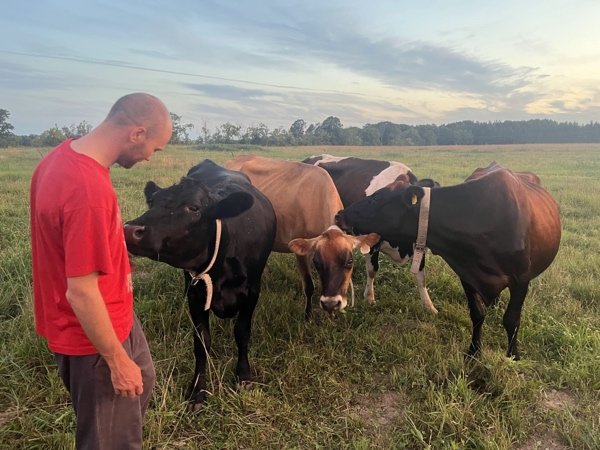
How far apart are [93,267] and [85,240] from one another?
0.35ft

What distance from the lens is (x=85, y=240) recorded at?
5.22 ft

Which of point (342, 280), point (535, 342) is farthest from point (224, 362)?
point (535, 342)

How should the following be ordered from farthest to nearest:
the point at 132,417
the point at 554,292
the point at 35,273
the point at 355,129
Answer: the point at 355,129, the point at 554,292, the point at 132,417, the point at 35,273

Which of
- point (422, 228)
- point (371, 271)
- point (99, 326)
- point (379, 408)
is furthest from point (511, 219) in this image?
point (99, 326)

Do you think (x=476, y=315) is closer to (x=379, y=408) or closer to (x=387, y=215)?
(x=387, y=215)

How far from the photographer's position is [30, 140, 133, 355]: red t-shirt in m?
1.59

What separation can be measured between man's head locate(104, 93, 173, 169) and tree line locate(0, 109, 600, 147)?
56.7 metres

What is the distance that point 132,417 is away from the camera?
204 centimetres

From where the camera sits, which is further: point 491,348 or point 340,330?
point 340,330

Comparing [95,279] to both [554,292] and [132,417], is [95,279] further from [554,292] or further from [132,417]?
[554,292]

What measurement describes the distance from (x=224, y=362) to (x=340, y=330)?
1.22 metres

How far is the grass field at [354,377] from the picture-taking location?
293 cm

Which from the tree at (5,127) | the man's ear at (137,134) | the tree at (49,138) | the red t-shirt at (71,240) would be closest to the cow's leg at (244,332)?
the red t-shirt at (71,240)

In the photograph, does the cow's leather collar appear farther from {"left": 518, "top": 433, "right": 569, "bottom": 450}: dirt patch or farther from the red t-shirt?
the red t-shirt
